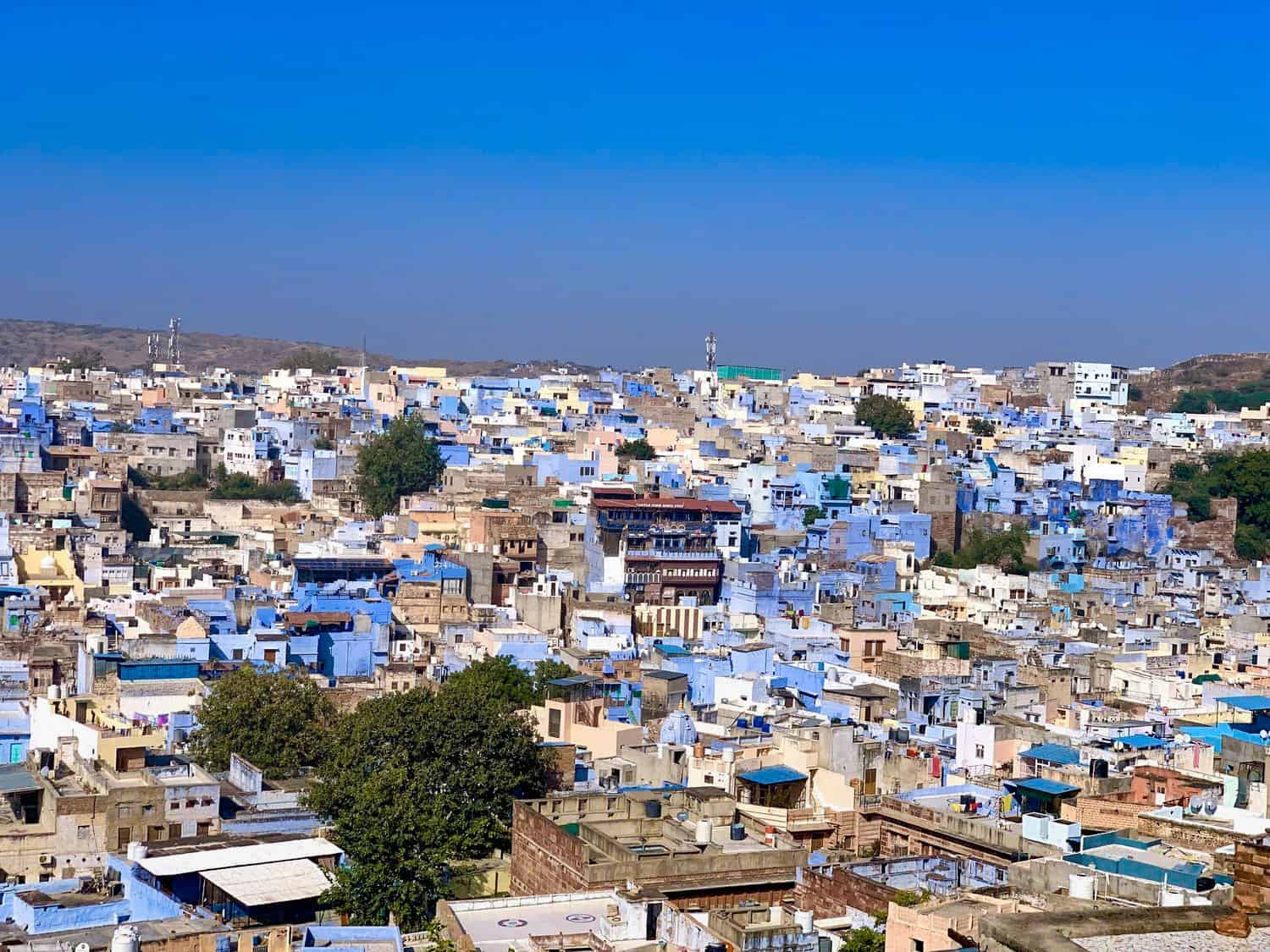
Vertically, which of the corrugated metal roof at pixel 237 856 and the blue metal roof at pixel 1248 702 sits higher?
the blue metal roof at pixel 1248 702

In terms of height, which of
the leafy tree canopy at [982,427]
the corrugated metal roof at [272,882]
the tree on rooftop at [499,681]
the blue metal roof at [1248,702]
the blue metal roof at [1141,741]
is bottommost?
the corrugated metal roof at [272,882]

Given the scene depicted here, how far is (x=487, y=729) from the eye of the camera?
18.4m

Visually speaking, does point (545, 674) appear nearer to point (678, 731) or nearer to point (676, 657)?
point (676, 657)

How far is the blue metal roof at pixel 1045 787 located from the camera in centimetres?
1648

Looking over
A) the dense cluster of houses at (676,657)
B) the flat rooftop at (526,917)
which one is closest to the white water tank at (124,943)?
the dense cluster of houses at (676,657)

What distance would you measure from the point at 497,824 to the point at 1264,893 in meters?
13.2

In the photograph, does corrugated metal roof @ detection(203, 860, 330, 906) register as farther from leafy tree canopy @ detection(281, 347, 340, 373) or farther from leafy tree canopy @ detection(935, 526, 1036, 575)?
leafy tree canopy @ detection(281, 347, 340, 373)

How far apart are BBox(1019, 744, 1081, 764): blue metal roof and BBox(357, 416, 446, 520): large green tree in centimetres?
2301

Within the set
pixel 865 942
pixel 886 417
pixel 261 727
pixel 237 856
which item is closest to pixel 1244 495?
pixel 886 417

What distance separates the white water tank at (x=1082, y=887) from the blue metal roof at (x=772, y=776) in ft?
19.0

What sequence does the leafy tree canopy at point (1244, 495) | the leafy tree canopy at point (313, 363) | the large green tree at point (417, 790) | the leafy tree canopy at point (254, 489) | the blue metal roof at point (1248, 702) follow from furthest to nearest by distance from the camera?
1. the leafy tree canopy at point (313, 363)
2. the leafy tree canopy at point (254, 489)
3. the leafy tree canopy at point (1244, 495)
4. the blue metal roof at point (1248, 702)
5. the large green tree at point (417, 790)

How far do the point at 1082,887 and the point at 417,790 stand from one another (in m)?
7.11

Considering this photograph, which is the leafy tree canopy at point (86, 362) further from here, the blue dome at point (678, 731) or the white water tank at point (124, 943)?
the white water tank at point (124, 943)

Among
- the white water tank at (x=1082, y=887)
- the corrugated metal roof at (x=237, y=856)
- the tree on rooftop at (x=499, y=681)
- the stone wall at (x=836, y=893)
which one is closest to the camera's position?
the white water tank at (x=1082, y=887)
